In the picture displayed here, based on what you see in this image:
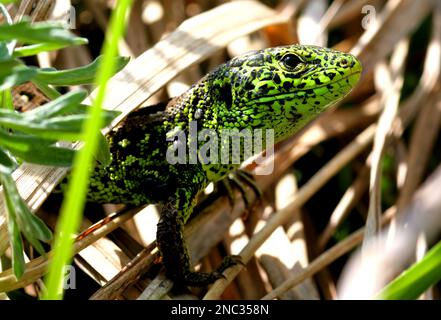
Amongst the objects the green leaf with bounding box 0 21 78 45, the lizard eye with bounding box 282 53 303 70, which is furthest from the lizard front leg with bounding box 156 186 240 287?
the green leaf with bounding box 0 21 78 45

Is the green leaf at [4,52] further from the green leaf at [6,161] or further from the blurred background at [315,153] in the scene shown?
the blurred background at [315,153]

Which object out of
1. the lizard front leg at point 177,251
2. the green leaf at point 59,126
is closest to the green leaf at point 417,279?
the lizard front leg at point 177,251

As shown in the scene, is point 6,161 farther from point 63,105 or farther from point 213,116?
point 213,116

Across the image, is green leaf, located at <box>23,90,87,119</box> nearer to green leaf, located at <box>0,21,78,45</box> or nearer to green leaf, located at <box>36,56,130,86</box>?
green leaf, located at <box>0,21,78,45</box>

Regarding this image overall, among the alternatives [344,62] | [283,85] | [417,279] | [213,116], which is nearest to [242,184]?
[213,116]

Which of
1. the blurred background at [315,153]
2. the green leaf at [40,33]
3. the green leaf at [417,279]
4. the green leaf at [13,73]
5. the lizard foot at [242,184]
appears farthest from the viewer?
the lizard foot at [242,184]

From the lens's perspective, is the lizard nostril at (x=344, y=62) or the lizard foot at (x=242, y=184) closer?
the lizard nostril at (x=344, y=62)
